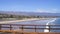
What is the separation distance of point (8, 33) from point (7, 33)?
4 cm

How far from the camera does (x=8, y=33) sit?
4.37 metres

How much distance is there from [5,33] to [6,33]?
4cm

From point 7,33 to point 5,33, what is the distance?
0.07m

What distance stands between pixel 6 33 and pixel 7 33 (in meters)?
0.04

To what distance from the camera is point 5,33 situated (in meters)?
4.41

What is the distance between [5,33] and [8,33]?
4.4 inches

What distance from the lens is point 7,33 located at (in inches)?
173

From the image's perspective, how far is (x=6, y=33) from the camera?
14.4 ft

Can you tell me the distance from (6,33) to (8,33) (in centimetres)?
8
